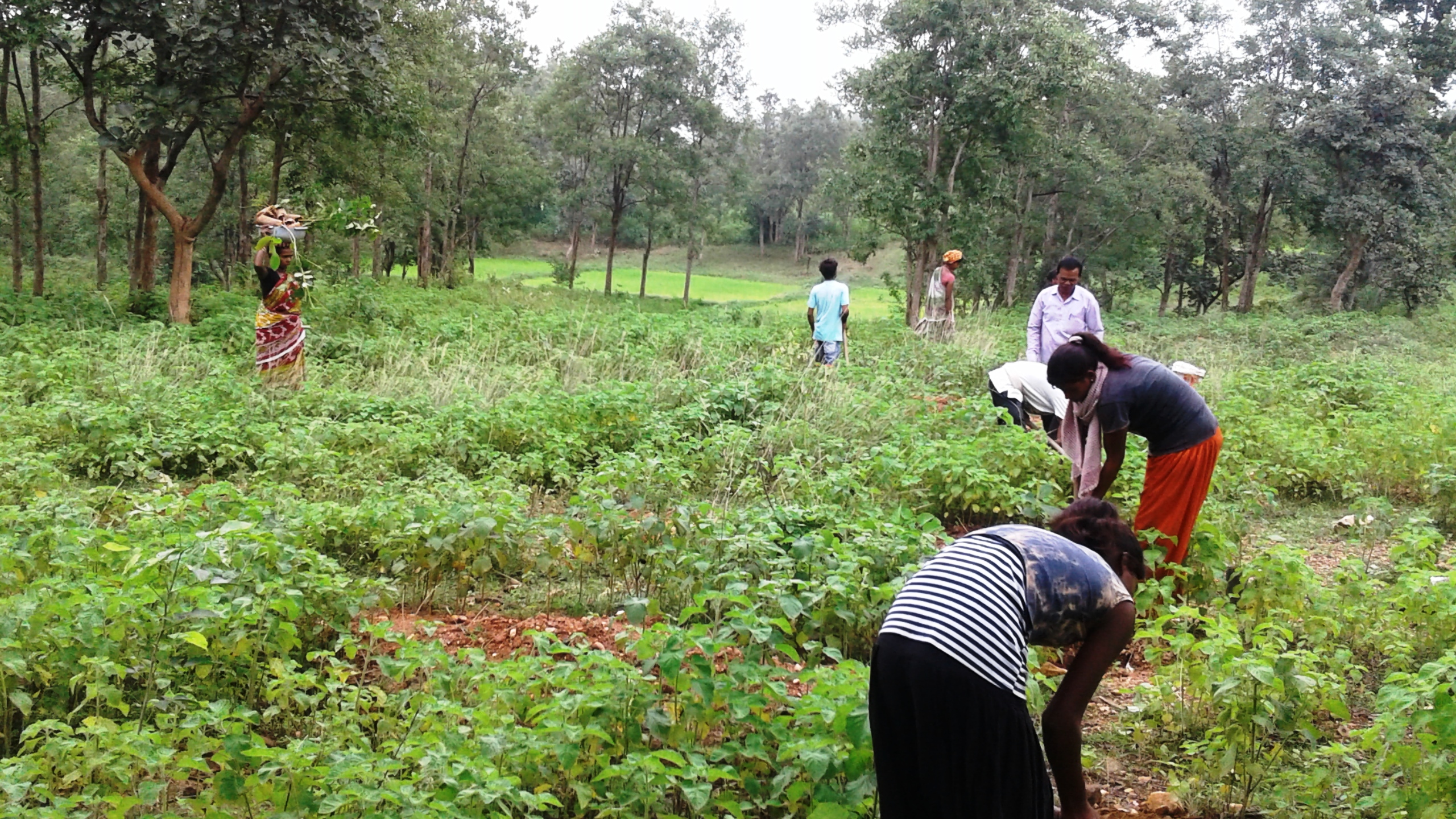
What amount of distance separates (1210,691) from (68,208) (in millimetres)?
30829

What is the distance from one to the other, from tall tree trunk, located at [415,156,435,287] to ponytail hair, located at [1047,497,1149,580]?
76.2 feet

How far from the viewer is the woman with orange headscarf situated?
12.2m

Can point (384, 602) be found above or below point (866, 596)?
below

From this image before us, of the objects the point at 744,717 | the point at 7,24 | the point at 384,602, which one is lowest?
the point at 384,602

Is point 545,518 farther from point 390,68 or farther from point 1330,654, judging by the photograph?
point 390,68

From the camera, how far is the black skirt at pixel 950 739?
231 cm

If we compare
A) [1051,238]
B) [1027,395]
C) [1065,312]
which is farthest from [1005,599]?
[1051,238]

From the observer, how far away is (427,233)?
2658 centimetres

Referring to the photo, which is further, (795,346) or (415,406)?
(795,346)

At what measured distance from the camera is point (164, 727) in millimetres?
3039

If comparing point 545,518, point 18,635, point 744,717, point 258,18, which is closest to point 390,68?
point 258,18

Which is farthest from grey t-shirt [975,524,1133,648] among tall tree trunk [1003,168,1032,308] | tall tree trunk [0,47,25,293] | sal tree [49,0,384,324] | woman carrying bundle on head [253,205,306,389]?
tall tree trunk [1003,168,1032,308]

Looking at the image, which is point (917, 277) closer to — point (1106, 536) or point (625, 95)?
point (625, 95)

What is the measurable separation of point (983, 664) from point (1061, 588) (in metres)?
0.29
